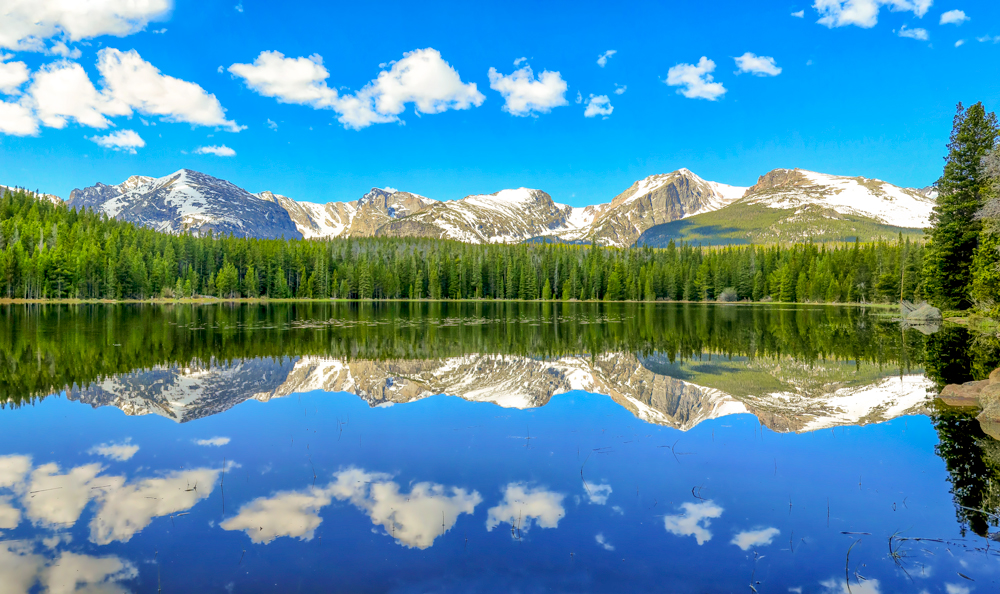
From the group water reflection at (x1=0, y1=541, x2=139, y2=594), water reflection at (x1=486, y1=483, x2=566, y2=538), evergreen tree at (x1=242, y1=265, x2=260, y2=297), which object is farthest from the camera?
evergreen tree at (x1=242, y1=265, x2=260, y2=297)

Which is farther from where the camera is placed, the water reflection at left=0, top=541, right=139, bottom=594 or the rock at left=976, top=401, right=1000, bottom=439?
the rock at left=976, top=401, right=1000, bottom=439

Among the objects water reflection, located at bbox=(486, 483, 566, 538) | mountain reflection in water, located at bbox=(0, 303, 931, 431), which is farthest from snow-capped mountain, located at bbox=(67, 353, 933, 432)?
water reflection, located at bbox=(486, 483, 566, 538)

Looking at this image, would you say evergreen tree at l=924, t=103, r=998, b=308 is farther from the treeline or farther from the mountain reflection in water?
the treeline

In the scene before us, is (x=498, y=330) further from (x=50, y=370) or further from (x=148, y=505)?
(x=148, y=505)

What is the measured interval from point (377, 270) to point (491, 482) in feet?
462

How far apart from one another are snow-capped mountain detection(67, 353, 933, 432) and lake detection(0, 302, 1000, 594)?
16 centimetres

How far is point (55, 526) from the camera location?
782 cm

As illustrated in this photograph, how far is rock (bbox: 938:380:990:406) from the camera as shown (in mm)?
16047

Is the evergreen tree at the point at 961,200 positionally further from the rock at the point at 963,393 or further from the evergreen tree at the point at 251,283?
the evergreen tree at the point at 251,283

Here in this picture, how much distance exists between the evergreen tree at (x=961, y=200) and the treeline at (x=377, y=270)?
167ft

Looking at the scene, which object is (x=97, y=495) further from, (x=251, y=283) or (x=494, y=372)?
(x=251, y=283)

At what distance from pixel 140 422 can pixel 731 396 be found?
17557 millimetres

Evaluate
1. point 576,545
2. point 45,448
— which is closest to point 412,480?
point 576,545

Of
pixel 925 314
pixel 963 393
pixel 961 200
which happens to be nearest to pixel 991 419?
pixel 963 393
